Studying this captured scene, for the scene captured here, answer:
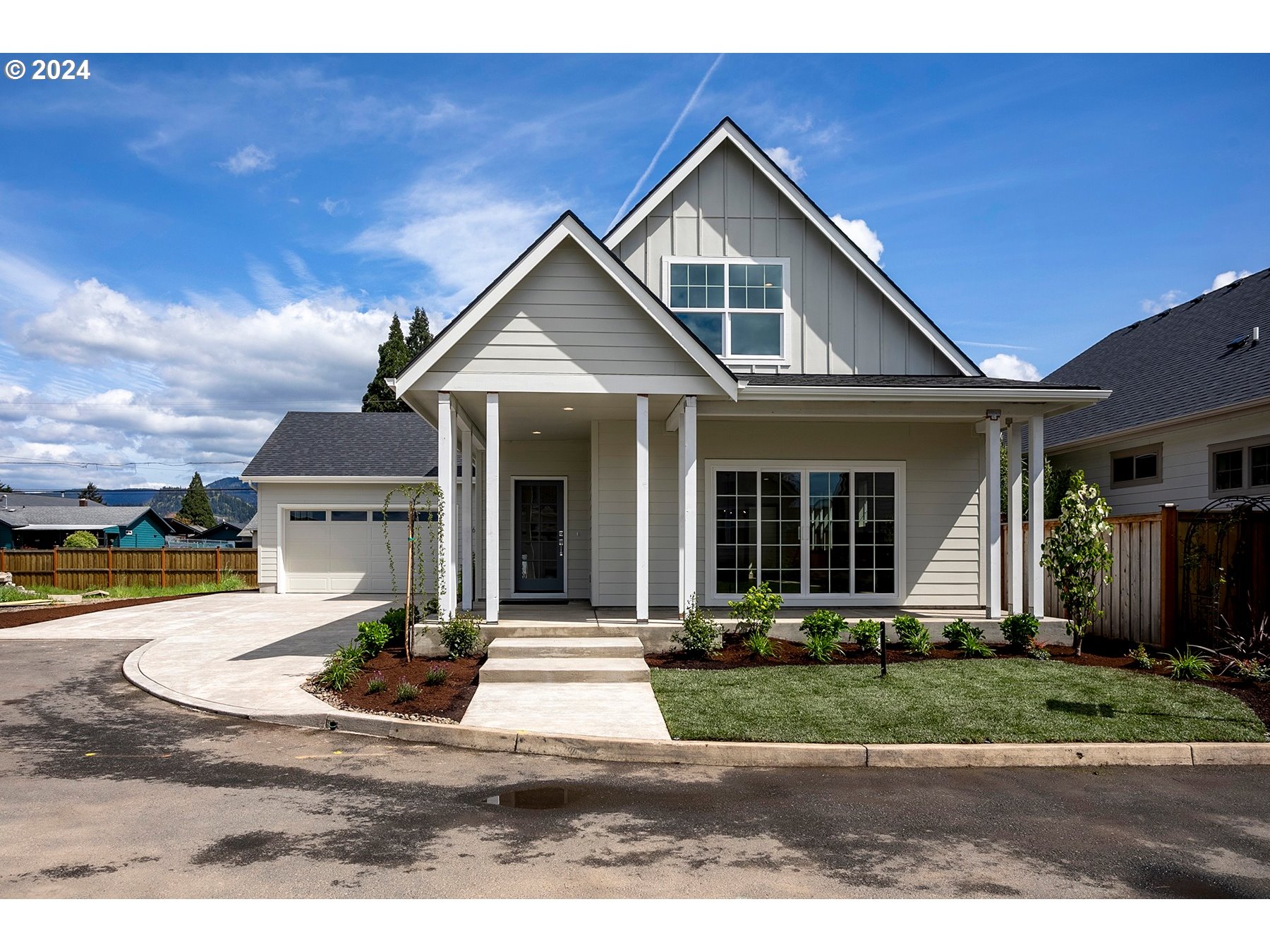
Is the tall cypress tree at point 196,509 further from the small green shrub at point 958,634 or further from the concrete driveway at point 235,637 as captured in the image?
the small green shrub at point 958,634

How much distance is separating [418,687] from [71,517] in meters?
50.9

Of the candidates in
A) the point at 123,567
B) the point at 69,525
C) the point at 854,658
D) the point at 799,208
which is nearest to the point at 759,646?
the point at 854,658

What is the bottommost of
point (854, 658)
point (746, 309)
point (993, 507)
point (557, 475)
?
point (854, 658)

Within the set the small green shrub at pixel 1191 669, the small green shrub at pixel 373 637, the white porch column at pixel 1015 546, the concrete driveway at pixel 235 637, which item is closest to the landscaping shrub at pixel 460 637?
the small green shrub at pixel 373 637

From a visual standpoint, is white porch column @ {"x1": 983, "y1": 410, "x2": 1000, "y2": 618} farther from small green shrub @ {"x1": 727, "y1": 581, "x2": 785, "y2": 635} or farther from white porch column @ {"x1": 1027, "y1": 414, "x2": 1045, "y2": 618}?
small green shrub @ {"x1": 727, "y1": 581, "x2": 785, "y2": 635}

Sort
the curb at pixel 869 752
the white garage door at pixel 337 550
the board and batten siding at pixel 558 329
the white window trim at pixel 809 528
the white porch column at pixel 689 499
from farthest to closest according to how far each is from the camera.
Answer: the white garage door at pixel 337 550 < the white window trim at pixel 809 528 < the white porch column at pixel 689 499 < the board and batten siding at pixel 558 329 < the curb at pixel 869 752

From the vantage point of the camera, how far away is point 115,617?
17938 millimetres

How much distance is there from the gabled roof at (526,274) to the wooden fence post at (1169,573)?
6.62 m

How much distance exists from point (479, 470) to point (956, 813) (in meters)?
13.8

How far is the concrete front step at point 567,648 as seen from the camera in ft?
33.8

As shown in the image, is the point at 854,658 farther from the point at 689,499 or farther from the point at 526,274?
the point at 526,274

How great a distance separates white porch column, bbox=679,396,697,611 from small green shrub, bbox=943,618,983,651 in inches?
133

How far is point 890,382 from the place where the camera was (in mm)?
12273

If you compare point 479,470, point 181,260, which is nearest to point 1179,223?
point 479,470
